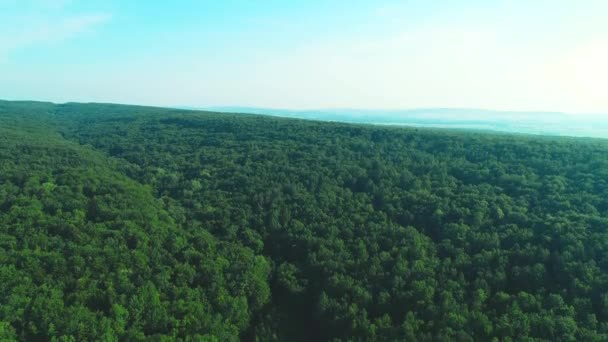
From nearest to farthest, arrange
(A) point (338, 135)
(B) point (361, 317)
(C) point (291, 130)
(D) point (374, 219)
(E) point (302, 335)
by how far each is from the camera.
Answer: (B) point (361, 317), (E) point (302, 335), (D) point (374, 219), (A) point (338, 135), (C) point (291, 130)

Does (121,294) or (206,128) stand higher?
(206,128)

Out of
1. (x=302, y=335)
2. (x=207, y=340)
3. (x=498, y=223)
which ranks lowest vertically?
(x=302, y=335)

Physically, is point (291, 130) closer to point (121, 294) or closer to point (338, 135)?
point (338, 135)

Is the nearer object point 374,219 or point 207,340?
point 207,340

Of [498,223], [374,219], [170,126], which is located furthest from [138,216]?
[170,126]

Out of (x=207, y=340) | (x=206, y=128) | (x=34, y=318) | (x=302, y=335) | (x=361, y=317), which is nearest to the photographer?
(x=34, y=318)

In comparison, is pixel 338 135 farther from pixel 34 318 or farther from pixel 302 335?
pixel 34 318
